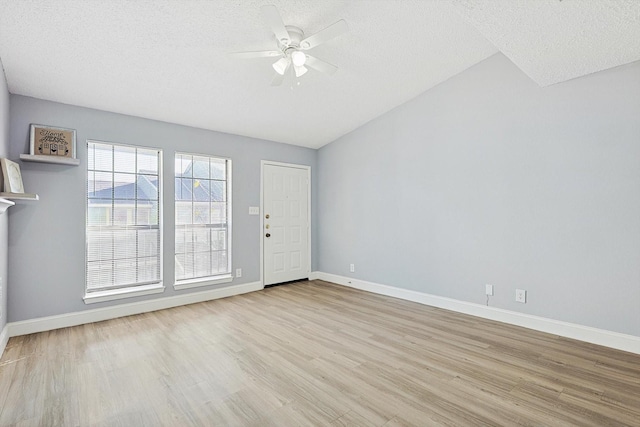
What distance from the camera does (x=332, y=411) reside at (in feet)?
6.40

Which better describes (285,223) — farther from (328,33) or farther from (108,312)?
(328,33)

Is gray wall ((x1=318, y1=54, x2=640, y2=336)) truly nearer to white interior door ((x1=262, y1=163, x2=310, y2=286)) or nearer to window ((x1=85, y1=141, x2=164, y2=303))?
white interior door ((x1=262, y1=163, x2=310, y2=286))

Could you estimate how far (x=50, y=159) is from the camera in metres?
3.23

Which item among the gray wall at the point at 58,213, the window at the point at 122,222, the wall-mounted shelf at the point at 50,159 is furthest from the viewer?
the window at the point at 122,222

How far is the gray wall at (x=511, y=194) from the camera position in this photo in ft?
9.45

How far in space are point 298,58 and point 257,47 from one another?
60 cm

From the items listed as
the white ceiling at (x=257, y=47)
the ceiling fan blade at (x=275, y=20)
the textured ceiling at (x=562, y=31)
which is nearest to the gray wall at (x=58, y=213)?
the white ceiling at (x=257, y=47)

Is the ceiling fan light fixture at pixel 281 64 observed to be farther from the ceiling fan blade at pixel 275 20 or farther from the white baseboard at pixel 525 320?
the white baseboard at pixel 525 320

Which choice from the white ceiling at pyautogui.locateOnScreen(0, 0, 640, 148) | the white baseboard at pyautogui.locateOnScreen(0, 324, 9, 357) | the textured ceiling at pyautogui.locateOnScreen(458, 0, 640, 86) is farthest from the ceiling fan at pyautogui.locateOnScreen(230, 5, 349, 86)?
the white baseboard at pyautogui.locateOnScreen(0, 324, 9, 357)

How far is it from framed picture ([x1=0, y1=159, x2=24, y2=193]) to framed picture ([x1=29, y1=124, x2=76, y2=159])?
0.28 meters

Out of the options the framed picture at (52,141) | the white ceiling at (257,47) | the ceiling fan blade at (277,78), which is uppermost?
the white ceiling at (257,47)

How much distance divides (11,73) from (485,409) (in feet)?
15.9

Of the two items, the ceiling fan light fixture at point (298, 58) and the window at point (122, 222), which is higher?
the ceiling fan light fixture at point (298, 58)

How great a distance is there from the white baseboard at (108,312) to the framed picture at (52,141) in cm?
180
